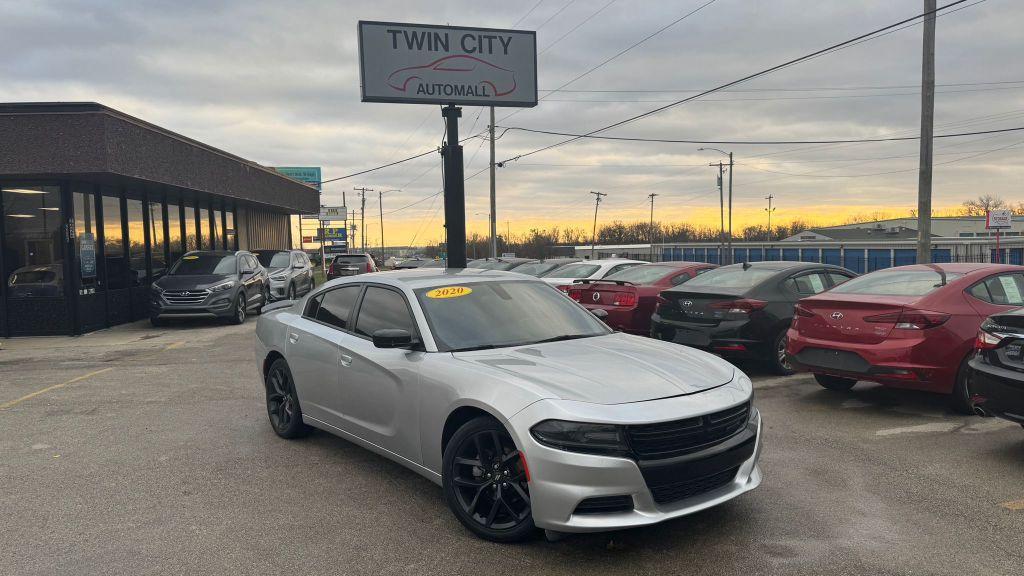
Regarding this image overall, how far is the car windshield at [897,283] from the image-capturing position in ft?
22.9

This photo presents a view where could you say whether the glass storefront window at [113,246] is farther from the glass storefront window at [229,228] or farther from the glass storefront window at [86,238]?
the glass storefront window at [229,228]

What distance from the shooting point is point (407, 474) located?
5297 millimetres

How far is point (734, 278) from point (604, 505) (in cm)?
650

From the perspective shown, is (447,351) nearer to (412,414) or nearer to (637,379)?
(412,414)

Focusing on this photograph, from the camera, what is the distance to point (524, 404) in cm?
377

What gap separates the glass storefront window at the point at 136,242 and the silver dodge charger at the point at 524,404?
14.0m

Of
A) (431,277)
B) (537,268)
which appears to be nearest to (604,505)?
(431,277)

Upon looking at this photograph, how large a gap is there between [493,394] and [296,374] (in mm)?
2727

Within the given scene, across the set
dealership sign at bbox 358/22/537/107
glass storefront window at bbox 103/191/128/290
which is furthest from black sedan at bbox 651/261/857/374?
glass storefront window at bbox 103/191/128/290

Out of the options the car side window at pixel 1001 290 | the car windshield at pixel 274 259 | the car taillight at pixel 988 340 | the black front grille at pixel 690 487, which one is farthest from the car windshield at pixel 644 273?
the car windshield at pixel 274 259

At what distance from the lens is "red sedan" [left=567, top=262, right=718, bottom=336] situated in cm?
1142

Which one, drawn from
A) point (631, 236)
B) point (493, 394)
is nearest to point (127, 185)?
point (493, 394)

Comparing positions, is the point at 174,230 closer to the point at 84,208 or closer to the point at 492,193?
the point at 84,208

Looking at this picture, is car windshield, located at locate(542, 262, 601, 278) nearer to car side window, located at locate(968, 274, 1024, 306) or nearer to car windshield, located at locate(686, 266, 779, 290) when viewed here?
car windshield, located at locate(686, 266, 779, 290)
